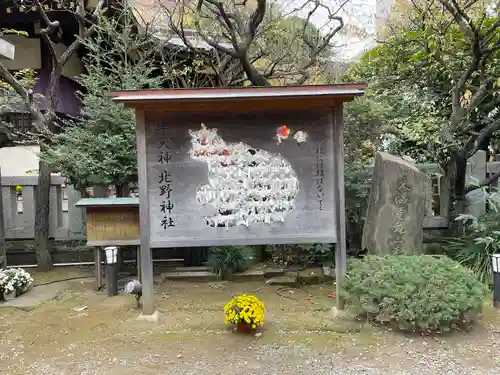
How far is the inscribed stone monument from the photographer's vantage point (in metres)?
5.86

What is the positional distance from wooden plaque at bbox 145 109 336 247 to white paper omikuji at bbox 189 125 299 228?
0.01m

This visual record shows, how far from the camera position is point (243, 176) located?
16.8 ft

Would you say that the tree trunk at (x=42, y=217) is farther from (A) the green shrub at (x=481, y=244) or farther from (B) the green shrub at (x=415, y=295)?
(A) the green shrub at (x=481, y=244)

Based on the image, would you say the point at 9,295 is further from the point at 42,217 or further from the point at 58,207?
the point at 58,207

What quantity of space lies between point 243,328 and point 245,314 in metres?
0.26

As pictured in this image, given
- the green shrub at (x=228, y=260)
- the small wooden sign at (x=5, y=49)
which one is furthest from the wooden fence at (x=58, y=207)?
the small wooden sign at (x=5, y=49)

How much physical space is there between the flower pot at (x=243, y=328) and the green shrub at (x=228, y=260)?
230 centimetres

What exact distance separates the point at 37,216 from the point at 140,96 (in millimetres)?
4473

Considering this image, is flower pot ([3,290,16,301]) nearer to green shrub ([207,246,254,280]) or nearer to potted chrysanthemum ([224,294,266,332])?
green shrub ([207,246,254,280])

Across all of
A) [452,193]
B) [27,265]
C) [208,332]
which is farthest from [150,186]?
[452,193]

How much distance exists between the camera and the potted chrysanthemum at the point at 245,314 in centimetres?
441

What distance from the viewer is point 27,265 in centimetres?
806

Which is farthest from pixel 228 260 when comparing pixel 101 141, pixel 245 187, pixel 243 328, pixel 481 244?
pixel 481 244

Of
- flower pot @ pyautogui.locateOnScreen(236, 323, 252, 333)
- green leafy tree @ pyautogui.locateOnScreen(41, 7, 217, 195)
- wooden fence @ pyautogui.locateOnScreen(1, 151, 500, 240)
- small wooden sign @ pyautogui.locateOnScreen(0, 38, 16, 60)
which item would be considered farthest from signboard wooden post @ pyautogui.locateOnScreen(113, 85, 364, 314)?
wooden fence @ pyautogui.locateOnScreen(1, 151, 500, 240)
